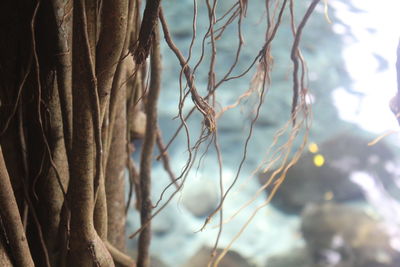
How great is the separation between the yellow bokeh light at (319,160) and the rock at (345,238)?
48cm

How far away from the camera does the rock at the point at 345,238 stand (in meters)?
2.84

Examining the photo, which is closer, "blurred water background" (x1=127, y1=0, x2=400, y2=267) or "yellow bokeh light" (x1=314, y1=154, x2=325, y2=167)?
"blurred water background" (x1=127, y1=0, x2=400, y2=267)

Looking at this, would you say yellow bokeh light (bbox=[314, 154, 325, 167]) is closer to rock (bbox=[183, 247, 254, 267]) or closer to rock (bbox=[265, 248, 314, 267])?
rock (bbox=[265, 248, 314, 267])

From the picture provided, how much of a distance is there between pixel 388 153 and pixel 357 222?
0.96m

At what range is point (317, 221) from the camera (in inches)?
124

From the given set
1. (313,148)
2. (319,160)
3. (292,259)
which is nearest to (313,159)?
(319,160)

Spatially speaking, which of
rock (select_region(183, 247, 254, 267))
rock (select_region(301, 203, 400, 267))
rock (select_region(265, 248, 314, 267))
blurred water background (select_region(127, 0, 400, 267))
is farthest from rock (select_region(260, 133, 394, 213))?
rock (select_region(183, 247, 254, 267))

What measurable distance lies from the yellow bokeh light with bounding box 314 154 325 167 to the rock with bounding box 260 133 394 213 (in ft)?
0.03

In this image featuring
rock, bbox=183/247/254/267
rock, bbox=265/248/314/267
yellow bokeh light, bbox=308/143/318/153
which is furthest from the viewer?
yellow bokeh light, bbox=308/143/318/153

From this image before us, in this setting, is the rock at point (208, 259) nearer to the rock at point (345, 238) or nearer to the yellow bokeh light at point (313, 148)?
the rock at point (345, 238)

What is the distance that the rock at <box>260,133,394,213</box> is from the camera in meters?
3.54

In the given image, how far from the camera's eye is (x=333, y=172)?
3.62m

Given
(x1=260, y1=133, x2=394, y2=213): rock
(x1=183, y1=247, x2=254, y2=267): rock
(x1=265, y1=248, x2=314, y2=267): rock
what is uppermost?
(x1=260, y1=133, x2=394, y2=213): rock

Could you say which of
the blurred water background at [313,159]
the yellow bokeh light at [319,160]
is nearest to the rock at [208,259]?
the blurred water background at [313,159]
